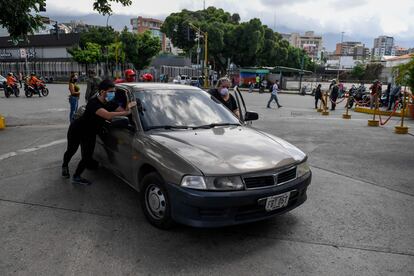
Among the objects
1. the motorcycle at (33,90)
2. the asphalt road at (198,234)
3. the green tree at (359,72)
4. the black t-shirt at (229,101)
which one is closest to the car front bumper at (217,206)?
the asphalt road at (198,234)

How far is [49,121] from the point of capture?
12.3 m

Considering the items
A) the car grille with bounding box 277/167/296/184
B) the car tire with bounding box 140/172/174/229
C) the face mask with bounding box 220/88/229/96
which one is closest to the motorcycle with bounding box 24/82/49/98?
the face mask with bounding box 220/88/229/96

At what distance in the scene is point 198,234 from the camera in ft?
12.3

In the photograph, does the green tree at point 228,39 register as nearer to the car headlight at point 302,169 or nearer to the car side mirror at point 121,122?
the car side mirror at point 121,122

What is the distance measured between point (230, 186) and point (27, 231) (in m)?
2.28

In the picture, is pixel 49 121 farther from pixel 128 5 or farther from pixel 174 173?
pixel 174 173

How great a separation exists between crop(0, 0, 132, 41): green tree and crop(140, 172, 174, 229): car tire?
7.49 metres

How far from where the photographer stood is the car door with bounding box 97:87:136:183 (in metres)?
4.38

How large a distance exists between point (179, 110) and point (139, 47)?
50524mm

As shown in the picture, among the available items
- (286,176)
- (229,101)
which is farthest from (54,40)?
(286,176)

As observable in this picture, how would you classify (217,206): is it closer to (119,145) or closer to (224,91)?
(119,145)

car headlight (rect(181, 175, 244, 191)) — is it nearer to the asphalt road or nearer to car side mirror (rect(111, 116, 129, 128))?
the asphalt road

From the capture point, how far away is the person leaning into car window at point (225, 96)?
667 cm

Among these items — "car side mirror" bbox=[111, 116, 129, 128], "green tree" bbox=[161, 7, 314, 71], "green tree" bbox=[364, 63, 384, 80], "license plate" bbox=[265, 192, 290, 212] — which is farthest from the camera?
"green tree" bbox=[364, 63, 384, 80]
